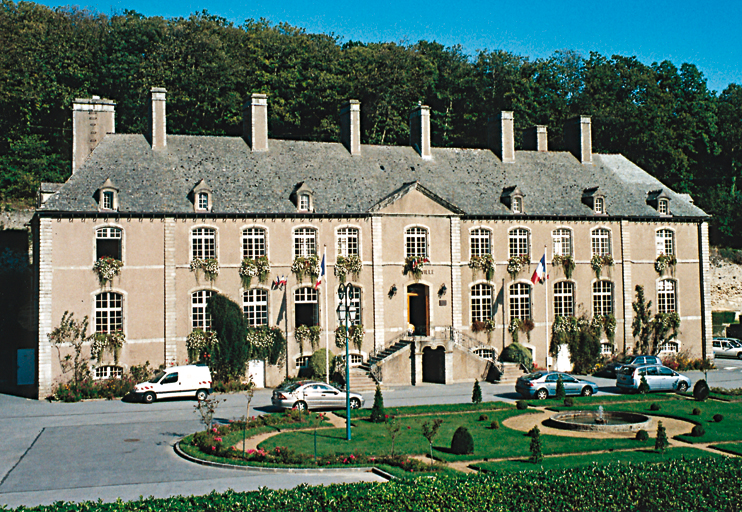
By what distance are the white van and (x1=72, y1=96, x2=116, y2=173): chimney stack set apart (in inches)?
516

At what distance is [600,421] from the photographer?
28406mm

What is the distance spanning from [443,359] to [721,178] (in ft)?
161

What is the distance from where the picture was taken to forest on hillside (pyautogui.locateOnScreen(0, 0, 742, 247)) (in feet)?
195

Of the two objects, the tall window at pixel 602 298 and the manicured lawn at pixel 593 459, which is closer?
the manicured lawn at pixel 593 459

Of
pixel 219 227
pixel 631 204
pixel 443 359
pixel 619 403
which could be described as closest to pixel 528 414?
pixel 619 403

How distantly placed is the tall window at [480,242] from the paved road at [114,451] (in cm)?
903

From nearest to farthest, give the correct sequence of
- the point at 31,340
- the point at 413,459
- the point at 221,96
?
the point at 413,459 < the point at 31,340 < the point at 221,96

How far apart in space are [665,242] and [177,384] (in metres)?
30.5

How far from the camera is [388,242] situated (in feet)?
137

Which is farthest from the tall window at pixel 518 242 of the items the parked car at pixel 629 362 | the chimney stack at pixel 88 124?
the chimney stack at pixel 88 124

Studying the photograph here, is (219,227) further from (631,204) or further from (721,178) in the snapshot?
(721,178)

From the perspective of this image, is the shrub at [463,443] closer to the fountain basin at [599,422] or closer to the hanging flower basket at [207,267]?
the fountain basin at [599,422]

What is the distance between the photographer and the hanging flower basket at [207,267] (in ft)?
125

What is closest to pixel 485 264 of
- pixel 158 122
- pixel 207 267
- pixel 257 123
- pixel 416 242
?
pixel 416 242
